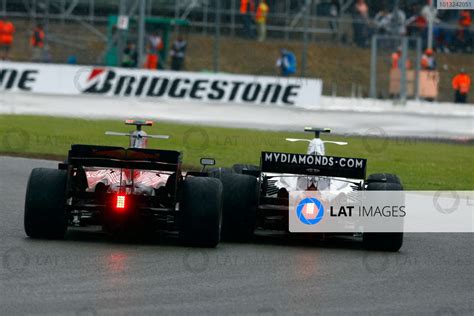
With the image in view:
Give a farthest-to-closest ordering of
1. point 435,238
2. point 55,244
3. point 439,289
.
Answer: point 435,238 → point 55,244 → point 439,289

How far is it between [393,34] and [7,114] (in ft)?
31.8

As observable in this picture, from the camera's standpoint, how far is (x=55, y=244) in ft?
38.4

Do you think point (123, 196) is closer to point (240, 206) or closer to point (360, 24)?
point (240, 206)

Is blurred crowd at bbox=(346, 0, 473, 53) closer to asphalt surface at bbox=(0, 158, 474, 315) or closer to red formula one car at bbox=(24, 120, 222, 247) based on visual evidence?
asphalt surface at bbox=(0, 158, 474, 315)

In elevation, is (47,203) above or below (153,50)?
below

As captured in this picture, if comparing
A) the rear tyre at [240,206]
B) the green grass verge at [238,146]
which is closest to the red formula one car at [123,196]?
the rear tyre at [240,206]

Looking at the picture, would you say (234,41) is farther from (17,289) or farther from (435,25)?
(17,289)

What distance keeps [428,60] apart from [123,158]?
19.7 meters

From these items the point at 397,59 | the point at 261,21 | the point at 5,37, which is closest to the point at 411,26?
the point at 397,59

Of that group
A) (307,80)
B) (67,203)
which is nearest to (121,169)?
(67,203)

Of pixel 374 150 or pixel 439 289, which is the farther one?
pixel 374 150

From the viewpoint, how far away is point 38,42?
30.8 m

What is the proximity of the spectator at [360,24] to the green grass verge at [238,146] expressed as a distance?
323 cm

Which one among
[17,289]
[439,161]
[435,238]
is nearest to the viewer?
[17,289]
